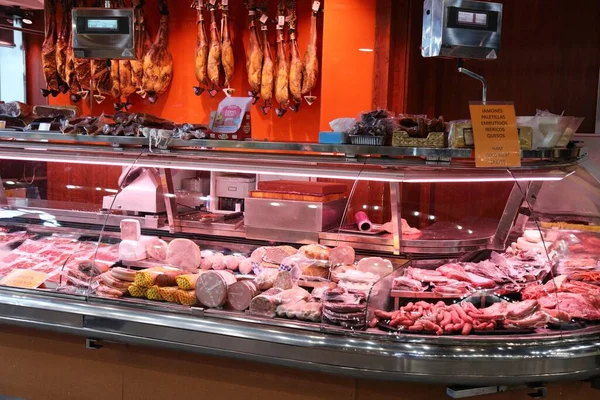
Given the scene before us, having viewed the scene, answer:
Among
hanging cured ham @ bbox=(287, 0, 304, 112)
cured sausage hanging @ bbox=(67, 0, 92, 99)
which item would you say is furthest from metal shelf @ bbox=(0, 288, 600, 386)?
cured sausage hanging @ bbox=(67, 0, 92, 99)

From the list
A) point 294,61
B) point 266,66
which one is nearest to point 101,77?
point 266,66

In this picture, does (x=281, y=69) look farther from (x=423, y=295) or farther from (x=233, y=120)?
(x=423, y=295)

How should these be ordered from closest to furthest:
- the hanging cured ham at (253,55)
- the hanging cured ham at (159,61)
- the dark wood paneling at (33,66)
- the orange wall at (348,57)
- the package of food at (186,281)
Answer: the package of food at (186,281), the orange wall at (348,57), the hanging cured ham at (253,55), the hanging cured ham at (159,61), the dark wood paneling at (33,66)

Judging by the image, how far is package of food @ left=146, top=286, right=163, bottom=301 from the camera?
349cm

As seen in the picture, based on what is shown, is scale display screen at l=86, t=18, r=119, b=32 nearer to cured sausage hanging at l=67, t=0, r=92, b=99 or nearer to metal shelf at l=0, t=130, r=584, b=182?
metal shelf at l=0, t=130, r=584, b=182

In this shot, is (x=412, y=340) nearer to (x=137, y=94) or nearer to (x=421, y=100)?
(x=421, y=100)

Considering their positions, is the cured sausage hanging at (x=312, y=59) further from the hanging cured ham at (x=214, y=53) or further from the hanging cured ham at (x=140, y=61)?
the hanging cured ham at (x=140, y=61)

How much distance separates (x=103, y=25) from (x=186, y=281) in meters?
1.69

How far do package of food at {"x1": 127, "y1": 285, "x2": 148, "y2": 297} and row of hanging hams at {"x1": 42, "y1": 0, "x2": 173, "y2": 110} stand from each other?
4254 millimetres

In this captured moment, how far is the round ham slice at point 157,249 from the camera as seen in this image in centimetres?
391

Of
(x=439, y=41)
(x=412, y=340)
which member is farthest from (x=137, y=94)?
(x=412, y=340)

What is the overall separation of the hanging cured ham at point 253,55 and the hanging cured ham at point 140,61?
4.11 ft

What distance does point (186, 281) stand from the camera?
11.5ft

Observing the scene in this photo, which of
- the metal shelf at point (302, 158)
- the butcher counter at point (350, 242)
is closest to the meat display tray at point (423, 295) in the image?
the butcher counter at point (350, 242)
